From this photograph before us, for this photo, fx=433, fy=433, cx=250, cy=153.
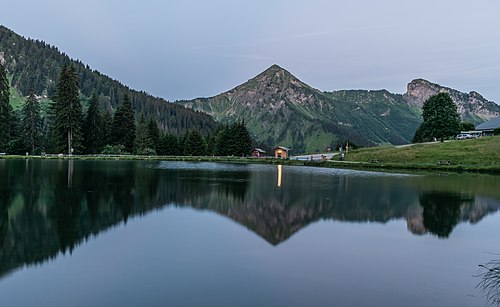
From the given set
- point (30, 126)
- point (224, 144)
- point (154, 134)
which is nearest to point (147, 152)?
point (154, 134)

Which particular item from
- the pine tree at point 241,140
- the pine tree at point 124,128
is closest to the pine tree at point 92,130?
the pine tree at point 124,128

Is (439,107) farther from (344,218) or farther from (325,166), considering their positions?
(344,218)

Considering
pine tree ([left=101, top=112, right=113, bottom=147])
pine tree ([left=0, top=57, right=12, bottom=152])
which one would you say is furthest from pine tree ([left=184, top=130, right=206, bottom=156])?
pine tree ([left=0, top=57, right=12, bottom=152])

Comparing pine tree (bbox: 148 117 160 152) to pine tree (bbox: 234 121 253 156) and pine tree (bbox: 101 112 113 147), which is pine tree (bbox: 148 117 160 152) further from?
pine tree (bbox: 234 121 253 156)

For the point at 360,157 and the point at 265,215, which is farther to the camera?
the point at 360,157

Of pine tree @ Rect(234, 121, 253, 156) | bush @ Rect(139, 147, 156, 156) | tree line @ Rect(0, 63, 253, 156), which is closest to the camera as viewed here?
tree line @ Rect(0, 63, 253, 156)

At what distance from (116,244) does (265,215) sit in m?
9.46

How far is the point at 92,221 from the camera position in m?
19.8

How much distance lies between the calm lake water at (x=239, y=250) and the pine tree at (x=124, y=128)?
89.3 meters

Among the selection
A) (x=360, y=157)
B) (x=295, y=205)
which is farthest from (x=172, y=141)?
(x=295, y=205)

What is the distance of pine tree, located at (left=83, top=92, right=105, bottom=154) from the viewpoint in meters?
110

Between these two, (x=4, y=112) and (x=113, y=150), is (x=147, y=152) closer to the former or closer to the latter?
(x=113, y=150)

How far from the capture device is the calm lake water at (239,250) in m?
11.0

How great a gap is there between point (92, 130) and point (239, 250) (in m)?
104
